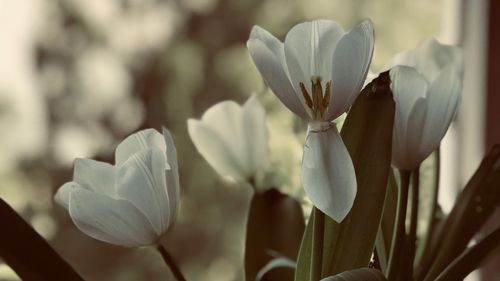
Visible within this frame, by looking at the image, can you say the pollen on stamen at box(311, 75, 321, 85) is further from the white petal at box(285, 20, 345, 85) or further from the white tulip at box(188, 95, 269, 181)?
the white tulip at box(188, 95, 269, 181)

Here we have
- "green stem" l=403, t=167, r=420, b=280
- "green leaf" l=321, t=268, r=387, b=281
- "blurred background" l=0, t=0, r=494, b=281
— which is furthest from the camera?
"blurred background" l=0, t=0, r=494, b=281

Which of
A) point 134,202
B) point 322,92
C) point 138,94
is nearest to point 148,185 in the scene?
point 134,202

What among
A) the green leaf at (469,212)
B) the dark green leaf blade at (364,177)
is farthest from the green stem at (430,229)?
the dark green leaf blade at (364,177)

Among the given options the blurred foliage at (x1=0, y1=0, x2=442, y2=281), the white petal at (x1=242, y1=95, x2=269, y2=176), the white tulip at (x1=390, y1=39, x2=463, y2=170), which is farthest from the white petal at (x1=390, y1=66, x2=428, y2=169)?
the blurred foliage at (x1=0, y1=0, x2=442, y2=281)

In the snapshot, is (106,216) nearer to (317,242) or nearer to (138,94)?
(317,242)

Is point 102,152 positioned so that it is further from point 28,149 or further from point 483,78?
point 483,78

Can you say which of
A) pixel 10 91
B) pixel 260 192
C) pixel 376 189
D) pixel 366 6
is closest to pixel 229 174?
pixel 260 192

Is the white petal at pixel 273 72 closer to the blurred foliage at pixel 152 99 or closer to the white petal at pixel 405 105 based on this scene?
the white petal at pixel 405 105

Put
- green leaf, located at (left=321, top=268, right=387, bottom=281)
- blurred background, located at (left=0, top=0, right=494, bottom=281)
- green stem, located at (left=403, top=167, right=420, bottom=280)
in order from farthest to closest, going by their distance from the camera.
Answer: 1. blurred background, located at (left=0, top=0, right=494, bottom=281)
2. green stem, located at (left=403, top=167, right=420, bottom=280)
3. green leaf, located at (left=321, top=268, right=387, bottom=281)
